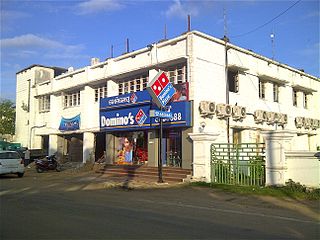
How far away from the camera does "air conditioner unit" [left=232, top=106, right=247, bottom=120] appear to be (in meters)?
22.0

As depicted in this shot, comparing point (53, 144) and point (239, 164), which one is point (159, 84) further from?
point (53, 144)

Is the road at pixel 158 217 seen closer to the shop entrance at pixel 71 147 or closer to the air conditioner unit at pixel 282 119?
the air conditioner unit at pixel 282 119

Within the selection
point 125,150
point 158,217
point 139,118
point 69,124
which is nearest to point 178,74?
point 139,118

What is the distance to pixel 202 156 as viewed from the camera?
17938mm

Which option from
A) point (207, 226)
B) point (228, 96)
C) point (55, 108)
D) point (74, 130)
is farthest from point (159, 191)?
point (55, 108)

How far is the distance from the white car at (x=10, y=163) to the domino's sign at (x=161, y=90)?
29.3 feet

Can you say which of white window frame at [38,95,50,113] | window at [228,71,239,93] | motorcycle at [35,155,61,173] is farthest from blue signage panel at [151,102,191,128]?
white window frame at [38,95,50,113]

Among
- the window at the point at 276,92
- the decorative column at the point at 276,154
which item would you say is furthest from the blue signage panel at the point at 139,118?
the window at the point at 276,92

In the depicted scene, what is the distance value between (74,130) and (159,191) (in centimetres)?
1583

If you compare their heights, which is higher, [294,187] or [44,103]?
[44,103]

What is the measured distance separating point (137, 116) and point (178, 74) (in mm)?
3765

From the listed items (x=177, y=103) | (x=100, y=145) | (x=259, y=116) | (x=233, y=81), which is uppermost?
(x=233, y=81)

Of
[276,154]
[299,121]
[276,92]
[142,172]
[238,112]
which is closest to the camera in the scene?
[276,154]

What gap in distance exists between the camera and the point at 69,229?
7.32 m
